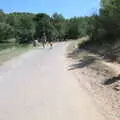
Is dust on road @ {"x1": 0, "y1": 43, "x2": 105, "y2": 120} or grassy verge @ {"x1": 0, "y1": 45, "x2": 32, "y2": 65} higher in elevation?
dust on road @ {"x1": 0, "y1": 43, "x2": 105, "y2": 120}

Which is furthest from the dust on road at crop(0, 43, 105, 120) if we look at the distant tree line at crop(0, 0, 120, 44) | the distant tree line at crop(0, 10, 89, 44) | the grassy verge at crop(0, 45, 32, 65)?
the distant tree line at crop(0, 10, 89, 44)

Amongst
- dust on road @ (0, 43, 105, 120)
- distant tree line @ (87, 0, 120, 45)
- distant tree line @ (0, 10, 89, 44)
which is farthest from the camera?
distant tree line @ (0, 10, 89, 44)

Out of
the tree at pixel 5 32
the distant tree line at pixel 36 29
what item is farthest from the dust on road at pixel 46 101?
the distant tree line at pixel 36 29

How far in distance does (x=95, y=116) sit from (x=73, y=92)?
4124 mm

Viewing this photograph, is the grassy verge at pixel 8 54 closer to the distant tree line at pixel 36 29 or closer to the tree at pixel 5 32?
the tree at pixel 5 32

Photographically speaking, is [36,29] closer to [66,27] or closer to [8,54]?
[66,27]

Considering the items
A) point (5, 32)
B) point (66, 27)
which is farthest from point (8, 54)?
point (66, 27)

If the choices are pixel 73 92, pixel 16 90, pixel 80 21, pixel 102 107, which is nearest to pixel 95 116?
pixel 102 107

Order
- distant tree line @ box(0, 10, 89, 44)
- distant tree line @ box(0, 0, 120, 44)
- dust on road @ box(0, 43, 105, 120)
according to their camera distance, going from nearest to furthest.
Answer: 1. dust on road @ box(0, 43, 105, 120)
2. distant tree line @ box(0, 0, 120, 44)
3. distant tree line @ box(0, 10, 89, 44)

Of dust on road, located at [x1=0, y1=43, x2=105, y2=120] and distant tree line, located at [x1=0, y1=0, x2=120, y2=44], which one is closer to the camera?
dust on road, located at [x1=0, y1=43, x2=105, y2=120]

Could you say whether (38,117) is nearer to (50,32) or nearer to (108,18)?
(108,18)

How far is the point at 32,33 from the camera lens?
125188 millimetres

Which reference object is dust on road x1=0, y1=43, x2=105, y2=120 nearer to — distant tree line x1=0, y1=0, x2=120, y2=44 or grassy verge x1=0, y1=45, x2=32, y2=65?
grassy verge x1=0, y1=45, x2=32, y2=65

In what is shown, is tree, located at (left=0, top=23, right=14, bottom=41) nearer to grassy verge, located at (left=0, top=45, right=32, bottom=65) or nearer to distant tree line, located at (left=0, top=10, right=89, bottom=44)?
distant tree line, located at (left=0, top=10, right=89, bottom=44)
